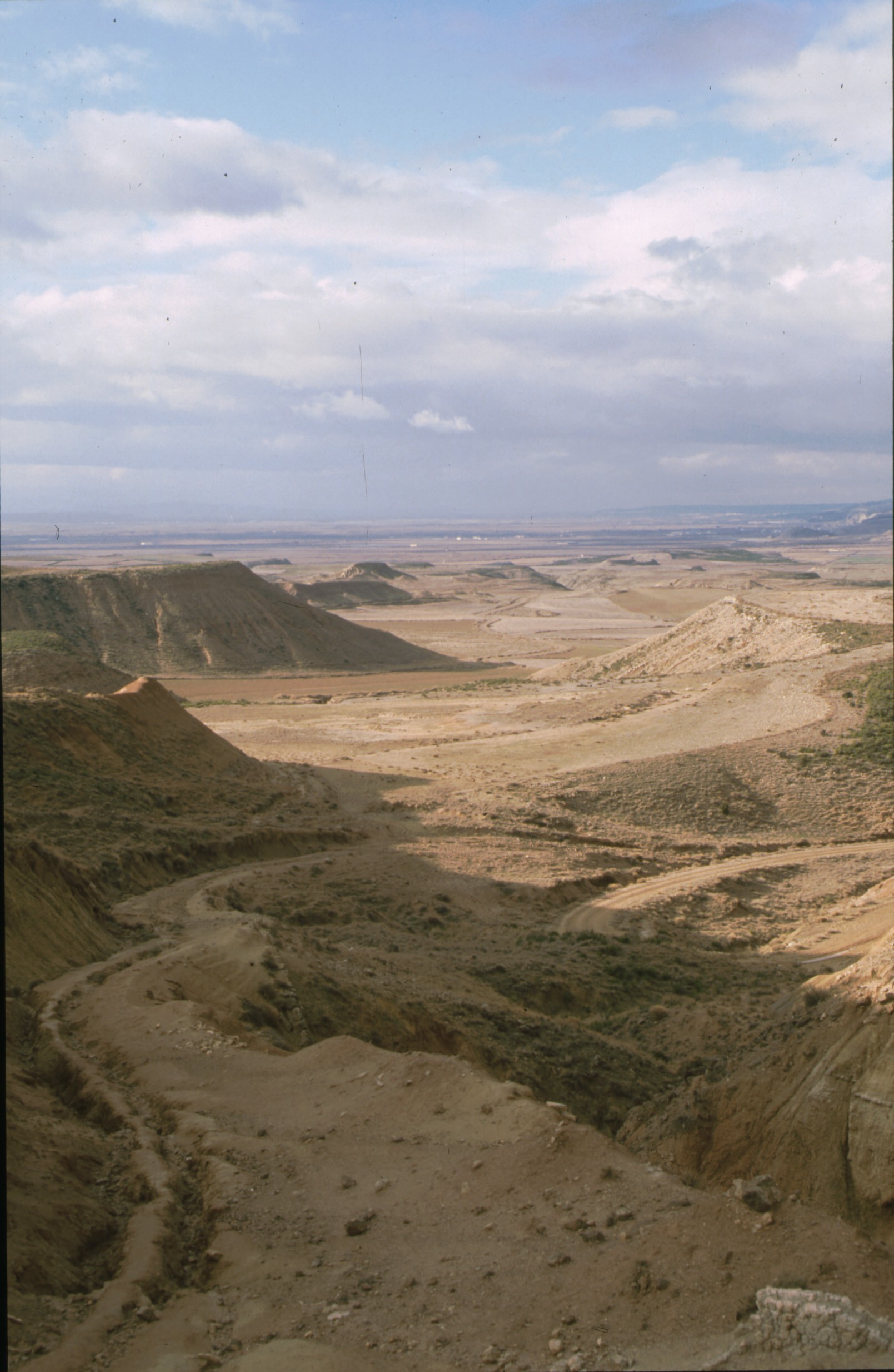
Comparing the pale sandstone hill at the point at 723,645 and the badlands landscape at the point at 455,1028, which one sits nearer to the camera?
the badlands landscape at the point at 455,1028

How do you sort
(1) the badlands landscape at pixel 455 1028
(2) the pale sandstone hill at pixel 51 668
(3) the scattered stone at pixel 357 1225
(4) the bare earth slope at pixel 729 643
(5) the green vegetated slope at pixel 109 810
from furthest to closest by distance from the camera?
1. (4) the bare earth slope at pixel 729 643
2. (2) the pale sandstone hill at pixel 51 668
3. (5) the green vegetated slope at pixel 109 810
4. (3) the scattered stone at pixel 357 1225
5. (1) the badlands landscape at pixel 455 1028

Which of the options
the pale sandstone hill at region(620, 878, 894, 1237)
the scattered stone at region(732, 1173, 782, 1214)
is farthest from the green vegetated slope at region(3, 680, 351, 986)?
the scattered stone at region(732, 1173, 782, 1214)

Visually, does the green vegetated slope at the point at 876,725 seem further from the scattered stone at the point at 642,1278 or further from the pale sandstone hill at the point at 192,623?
the pale sandstone hill at the point at 192,623

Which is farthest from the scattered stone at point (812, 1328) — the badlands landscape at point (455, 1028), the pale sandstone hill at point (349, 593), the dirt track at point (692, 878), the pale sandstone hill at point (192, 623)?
the pale sandstone hill at point (349, 593)

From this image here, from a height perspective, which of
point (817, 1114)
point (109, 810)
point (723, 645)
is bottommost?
point (817, 1114)

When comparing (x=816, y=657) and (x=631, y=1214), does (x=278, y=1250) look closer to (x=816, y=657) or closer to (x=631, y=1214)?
(x=631, y=1214)

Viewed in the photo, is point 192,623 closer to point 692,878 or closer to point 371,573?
point 692,878

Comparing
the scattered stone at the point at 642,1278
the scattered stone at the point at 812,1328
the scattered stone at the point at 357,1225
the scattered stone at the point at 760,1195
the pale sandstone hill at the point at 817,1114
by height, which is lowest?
the pale sandstone hill at the point at 817,1114

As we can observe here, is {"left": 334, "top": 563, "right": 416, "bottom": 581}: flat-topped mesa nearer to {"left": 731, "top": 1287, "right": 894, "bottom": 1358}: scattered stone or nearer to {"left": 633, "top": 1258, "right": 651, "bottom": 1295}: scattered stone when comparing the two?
{"left": 633, "top": 1258, "right": 651, "bottom": 1295}: scattered stone

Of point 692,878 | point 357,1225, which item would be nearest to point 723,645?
point 692,878
